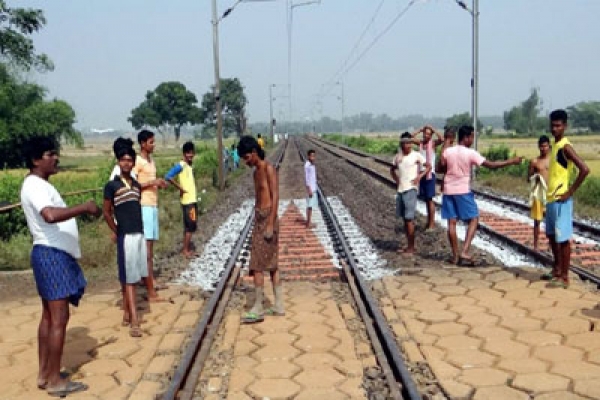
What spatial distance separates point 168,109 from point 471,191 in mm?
92778

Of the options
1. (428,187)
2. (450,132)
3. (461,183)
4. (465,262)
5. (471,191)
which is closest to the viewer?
(461,183)

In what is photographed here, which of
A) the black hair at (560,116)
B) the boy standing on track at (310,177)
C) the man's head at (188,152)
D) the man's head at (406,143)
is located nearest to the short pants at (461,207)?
the man's head at (406,143)

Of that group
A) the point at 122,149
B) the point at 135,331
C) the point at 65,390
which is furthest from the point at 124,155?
the point at 65,390

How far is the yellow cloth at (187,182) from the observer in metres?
8.61

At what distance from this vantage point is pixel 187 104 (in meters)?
97.0

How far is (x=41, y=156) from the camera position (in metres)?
4.50

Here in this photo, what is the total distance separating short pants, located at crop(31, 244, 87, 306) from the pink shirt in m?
5.04

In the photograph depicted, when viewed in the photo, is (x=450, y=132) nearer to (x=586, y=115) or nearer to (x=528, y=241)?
(x=528, y=241)

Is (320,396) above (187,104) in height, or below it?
below

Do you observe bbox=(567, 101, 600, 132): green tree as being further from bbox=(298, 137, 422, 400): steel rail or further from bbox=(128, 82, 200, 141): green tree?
bbox=(298, 137, 422, 400): steel rail

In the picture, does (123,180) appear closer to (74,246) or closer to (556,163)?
(74,246)

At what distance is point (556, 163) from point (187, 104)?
309 ft

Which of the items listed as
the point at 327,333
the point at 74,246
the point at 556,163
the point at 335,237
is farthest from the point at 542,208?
the point at 74,246

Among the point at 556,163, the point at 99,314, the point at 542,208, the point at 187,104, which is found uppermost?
→ the point at 187,104
